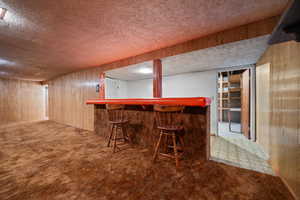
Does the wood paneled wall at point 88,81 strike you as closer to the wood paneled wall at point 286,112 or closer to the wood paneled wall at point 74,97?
the wood paneled wall at point 74,97

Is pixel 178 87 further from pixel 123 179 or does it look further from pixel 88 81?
pixel 123 179

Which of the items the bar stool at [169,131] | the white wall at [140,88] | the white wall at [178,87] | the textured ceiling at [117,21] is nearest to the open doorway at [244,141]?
the white wall at [178,87]

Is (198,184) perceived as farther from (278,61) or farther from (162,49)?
(162,49)

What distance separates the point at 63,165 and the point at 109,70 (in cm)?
307

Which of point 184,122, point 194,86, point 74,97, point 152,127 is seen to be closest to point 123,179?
point 152,127

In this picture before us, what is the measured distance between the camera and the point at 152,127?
2.70 metres

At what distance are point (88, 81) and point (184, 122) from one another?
4241 mm

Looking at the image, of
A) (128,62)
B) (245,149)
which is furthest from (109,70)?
(245,149)

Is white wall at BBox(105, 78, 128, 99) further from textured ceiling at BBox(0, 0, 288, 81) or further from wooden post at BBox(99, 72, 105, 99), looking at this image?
textured ceiling at BBox(0, 0, 288, 81)

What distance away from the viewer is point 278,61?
1.94 meters

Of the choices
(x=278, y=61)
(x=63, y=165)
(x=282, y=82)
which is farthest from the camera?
(x=63, y=165)

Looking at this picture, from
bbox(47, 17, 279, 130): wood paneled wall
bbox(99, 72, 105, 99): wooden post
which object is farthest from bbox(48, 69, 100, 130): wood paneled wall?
bbox(99, 72, 105, 99): wooden post

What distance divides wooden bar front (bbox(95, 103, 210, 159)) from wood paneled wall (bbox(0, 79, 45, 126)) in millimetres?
6495

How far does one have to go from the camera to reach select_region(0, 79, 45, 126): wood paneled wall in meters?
6.48
